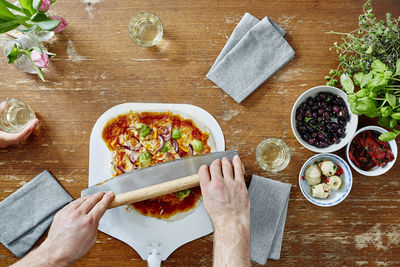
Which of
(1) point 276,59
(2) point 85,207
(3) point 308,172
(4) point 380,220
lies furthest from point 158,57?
(4) point 380,220

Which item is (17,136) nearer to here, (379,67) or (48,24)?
(48,24)

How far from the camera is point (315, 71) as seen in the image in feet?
5.16

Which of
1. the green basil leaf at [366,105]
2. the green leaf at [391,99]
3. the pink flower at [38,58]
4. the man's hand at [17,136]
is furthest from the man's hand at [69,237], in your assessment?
the green leaf at [391,99]

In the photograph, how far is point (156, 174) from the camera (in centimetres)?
152

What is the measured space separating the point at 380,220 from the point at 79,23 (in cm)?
196

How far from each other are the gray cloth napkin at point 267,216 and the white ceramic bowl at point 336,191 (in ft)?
0.33

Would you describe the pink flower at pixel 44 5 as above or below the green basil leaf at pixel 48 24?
above

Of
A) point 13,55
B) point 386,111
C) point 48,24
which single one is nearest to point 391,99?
point 386,111

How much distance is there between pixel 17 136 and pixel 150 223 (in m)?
0.84

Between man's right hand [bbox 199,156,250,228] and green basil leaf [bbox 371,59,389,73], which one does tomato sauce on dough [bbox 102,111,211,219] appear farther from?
green basil leaf [bbox 371,59,389,73]

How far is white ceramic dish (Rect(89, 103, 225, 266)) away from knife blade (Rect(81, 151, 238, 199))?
0.09 meters

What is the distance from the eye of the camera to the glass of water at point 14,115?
153cm

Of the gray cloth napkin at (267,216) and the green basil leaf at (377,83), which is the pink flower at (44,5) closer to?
the gray cloth napkin at (267,216)

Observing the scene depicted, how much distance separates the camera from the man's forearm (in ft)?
4.34
